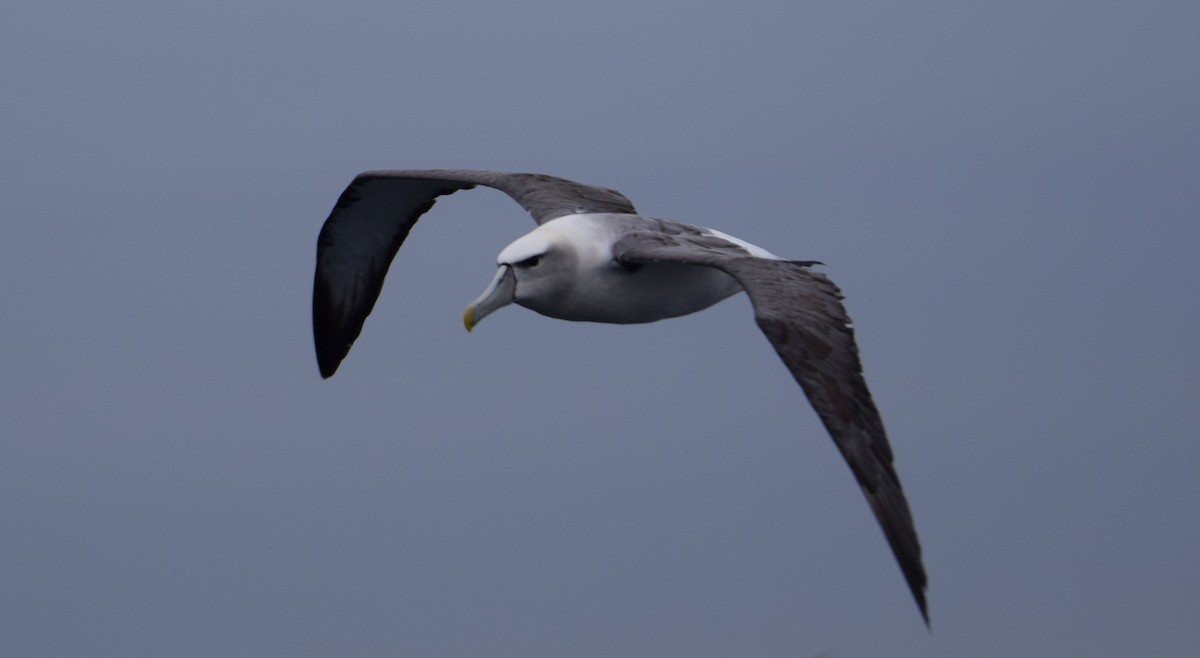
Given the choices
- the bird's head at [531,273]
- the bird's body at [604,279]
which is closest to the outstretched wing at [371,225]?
the bird's body at [604,279]

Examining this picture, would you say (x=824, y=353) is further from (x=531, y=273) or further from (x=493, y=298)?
(x=493, y=298)

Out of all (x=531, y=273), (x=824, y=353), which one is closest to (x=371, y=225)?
(x=531, y=273)

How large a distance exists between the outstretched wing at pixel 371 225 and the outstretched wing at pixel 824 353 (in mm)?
2102

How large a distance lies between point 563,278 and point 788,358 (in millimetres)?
2244

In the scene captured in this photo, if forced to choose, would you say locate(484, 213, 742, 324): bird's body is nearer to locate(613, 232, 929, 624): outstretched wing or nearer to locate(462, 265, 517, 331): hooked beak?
locate(462, 265, 517, 331): hooked beak

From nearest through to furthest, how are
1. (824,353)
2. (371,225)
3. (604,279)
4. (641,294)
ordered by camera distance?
(824,353) < (604,279) < (641,294) < (371,225)

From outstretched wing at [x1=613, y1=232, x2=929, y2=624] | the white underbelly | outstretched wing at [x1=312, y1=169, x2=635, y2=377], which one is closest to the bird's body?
the white underbelly

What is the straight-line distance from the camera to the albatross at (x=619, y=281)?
10359 mm

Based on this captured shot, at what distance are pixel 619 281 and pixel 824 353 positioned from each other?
2176mm

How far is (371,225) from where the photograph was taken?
1631 centimetres

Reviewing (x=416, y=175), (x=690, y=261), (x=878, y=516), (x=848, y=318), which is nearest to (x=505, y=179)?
(x=416, y=175)

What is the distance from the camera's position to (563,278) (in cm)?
1231

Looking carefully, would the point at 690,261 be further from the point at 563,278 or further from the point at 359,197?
the point at 359,197

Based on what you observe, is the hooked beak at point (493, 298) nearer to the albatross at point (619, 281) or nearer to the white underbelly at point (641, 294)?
the albatross at point (619, 281)
